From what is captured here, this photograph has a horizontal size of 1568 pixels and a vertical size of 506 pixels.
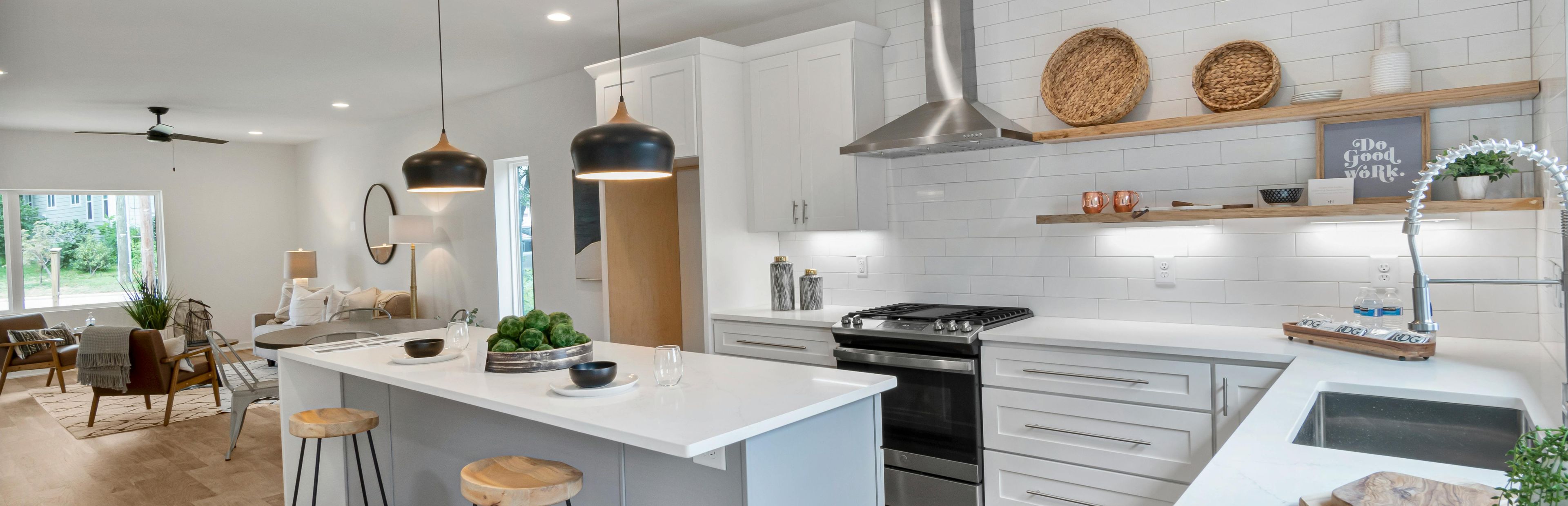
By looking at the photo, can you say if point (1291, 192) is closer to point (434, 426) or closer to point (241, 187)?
point (434, 426)

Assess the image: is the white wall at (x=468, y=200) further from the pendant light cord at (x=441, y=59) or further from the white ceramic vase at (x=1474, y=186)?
the white ceramic vase at (x=1474, y=186)

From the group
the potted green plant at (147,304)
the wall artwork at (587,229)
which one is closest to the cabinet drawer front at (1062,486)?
the wall artwork at (587,229)

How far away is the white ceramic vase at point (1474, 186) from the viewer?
101 inches

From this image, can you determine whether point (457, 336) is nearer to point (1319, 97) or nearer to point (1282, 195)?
point (1282, 195)

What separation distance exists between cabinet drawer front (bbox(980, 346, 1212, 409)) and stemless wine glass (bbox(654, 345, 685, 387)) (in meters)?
1.45

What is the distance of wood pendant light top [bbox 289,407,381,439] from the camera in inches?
111

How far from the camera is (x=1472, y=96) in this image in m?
2.58

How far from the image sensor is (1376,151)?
2879 millimetres

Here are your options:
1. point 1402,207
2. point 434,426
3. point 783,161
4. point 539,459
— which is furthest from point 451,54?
point 1402,207

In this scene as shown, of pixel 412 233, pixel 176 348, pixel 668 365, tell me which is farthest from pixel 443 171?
pixel 412 233

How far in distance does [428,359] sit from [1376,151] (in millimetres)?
3269

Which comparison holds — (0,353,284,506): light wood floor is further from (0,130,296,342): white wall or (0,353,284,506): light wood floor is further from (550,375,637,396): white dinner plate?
(0,130,296,342): white wall

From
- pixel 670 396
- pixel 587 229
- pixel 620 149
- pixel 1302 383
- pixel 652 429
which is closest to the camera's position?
pixel 652 429

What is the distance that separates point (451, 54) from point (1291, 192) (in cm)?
470
